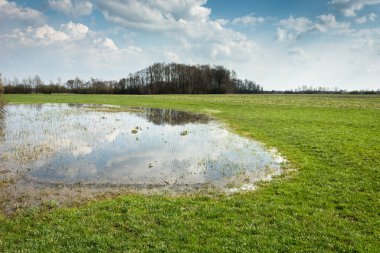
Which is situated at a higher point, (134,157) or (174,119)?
(174,119)

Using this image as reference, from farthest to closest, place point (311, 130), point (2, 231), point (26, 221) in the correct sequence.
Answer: point (311, 130), point (26, 221), point (2, 231)

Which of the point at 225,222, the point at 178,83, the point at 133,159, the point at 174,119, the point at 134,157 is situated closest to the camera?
the point at 225,222

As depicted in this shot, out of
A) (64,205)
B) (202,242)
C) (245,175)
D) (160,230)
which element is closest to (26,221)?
(64,205)

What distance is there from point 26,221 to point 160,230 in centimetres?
474

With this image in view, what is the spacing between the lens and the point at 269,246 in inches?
354

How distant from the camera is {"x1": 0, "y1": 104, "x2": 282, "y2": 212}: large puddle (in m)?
15.4

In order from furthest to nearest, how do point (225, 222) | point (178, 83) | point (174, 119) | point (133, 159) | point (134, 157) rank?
point (178, 83) → point (174, 119) → point (134, 157) → point (133, 159) → point (225, 222)

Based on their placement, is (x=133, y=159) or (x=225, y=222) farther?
(x=133, y=159)

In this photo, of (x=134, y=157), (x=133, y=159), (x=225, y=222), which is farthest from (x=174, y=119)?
(x=225, y=222)

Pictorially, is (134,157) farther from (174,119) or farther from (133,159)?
(174,119)

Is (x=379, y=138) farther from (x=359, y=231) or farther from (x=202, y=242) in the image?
(x=202, y=242)

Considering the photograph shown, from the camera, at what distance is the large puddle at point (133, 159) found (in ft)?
50.5

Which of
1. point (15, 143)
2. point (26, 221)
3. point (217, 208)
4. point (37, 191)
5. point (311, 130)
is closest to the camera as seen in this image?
point (26, 221)

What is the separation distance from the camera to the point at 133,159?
19.8 m
